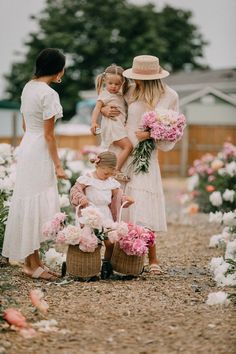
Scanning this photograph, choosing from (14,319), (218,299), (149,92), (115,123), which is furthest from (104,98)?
(14,319)

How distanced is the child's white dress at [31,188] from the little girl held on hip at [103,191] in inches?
10.6

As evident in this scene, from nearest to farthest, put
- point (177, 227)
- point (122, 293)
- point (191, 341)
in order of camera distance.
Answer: point (191, 341) < point (122, 293) < point (177, 227)

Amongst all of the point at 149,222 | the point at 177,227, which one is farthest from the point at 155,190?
the point at 177,227

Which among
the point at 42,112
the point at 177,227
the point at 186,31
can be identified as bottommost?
the point at 177,227

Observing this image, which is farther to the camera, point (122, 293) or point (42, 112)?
point (42, 112)

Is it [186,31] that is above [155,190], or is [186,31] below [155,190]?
above

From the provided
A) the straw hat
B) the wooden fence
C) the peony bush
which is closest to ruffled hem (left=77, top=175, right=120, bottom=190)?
the straw hat

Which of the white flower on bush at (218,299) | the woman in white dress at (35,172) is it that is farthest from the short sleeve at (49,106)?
the white flower on bush at (218,299)

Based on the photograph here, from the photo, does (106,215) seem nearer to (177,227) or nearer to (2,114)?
(177,227)

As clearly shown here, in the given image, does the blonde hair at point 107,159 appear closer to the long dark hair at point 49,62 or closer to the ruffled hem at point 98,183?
the ruffled hem at point 98,183

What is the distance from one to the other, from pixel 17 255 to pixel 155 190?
1.46 m

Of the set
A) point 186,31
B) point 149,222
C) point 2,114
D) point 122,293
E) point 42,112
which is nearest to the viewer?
point 122,293

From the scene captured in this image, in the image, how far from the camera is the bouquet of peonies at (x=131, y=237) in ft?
19.8

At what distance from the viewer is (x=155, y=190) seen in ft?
22.1
